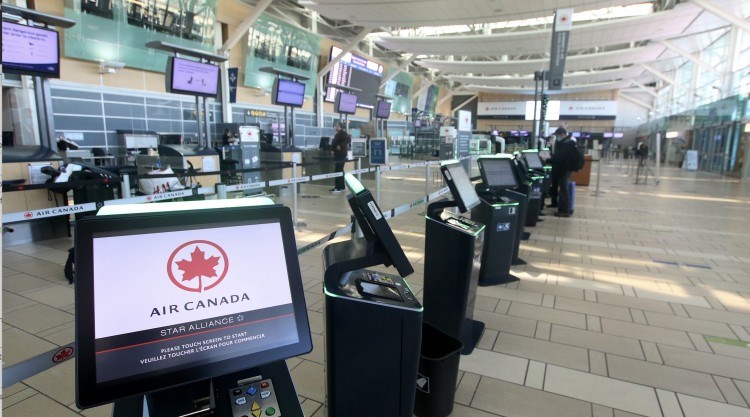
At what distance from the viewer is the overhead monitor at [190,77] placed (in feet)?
24.0

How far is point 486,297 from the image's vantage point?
12.0 feet

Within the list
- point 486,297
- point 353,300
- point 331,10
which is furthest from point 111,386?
point 331,10

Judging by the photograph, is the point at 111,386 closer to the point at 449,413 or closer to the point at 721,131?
the point at 449,413

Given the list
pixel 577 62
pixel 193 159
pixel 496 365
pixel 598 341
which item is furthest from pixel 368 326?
pixel 577 62

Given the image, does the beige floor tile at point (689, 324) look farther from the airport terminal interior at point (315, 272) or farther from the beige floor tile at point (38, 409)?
the beige floor tile at point (38, 409)

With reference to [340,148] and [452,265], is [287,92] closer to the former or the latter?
[340,148]

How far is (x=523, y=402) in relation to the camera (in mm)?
2225

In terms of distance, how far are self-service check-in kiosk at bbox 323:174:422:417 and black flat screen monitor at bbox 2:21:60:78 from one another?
18.6 ft

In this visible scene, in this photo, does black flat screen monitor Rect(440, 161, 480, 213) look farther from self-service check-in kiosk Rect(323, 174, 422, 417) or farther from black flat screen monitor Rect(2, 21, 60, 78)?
black flat screen monitor Rect(2, 21, 60, 78)

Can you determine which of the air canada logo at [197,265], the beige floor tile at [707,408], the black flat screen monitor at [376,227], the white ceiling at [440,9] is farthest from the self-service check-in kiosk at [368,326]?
the white ceiling at [440,9]

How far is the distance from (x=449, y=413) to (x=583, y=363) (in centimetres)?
107

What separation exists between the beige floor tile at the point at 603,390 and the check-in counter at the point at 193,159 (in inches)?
252

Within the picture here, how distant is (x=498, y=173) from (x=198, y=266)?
341 cm

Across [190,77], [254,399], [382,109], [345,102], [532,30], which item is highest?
[532,30]
